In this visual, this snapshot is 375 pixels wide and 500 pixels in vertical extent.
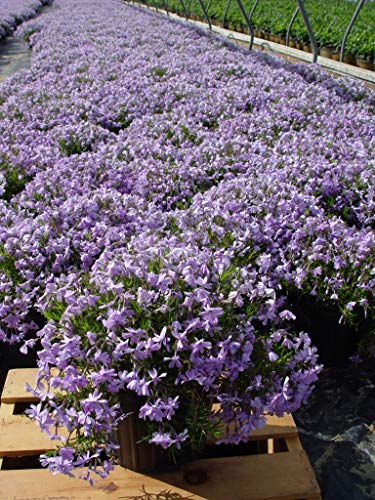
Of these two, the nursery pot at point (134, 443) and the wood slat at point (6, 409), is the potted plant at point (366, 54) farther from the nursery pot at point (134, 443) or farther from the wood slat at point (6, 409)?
the nursery pot at point (134, 443)

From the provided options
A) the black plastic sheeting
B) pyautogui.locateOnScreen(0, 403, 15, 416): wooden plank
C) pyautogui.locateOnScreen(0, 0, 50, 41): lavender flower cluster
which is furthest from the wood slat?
pyautogui.locateOnScreen(0, 0, 50, 41): lavender flower cluster

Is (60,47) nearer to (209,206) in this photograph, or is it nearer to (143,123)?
(143,123)

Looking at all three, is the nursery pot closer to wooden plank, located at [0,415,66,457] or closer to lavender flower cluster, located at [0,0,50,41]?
wooden plank, located at [0,415,66,457]

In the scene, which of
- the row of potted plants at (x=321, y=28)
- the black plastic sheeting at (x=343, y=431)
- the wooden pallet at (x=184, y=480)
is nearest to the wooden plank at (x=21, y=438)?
the wooden pallet at (x=184, y=480)

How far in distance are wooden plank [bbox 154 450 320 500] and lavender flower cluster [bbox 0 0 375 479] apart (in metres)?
0.17

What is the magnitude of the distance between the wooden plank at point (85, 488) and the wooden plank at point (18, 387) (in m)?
0.47

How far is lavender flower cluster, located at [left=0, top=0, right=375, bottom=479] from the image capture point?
7.07 ft

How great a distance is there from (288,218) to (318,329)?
79 cm

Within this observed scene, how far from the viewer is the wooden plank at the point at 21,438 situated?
253cm

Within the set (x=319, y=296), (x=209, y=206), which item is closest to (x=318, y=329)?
(x=319, y=296)

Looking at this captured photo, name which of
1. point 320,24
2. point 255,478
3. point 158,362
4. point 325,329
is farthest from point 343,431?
point 320,24

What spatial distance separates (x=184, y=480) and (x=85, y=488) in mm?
415

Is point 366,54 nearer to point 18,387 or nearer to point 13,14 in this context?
point 18,387

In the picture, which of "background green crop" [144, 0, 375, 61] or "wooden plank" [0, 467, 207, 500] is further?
"background green crop" [144, 0, 375, 61]
